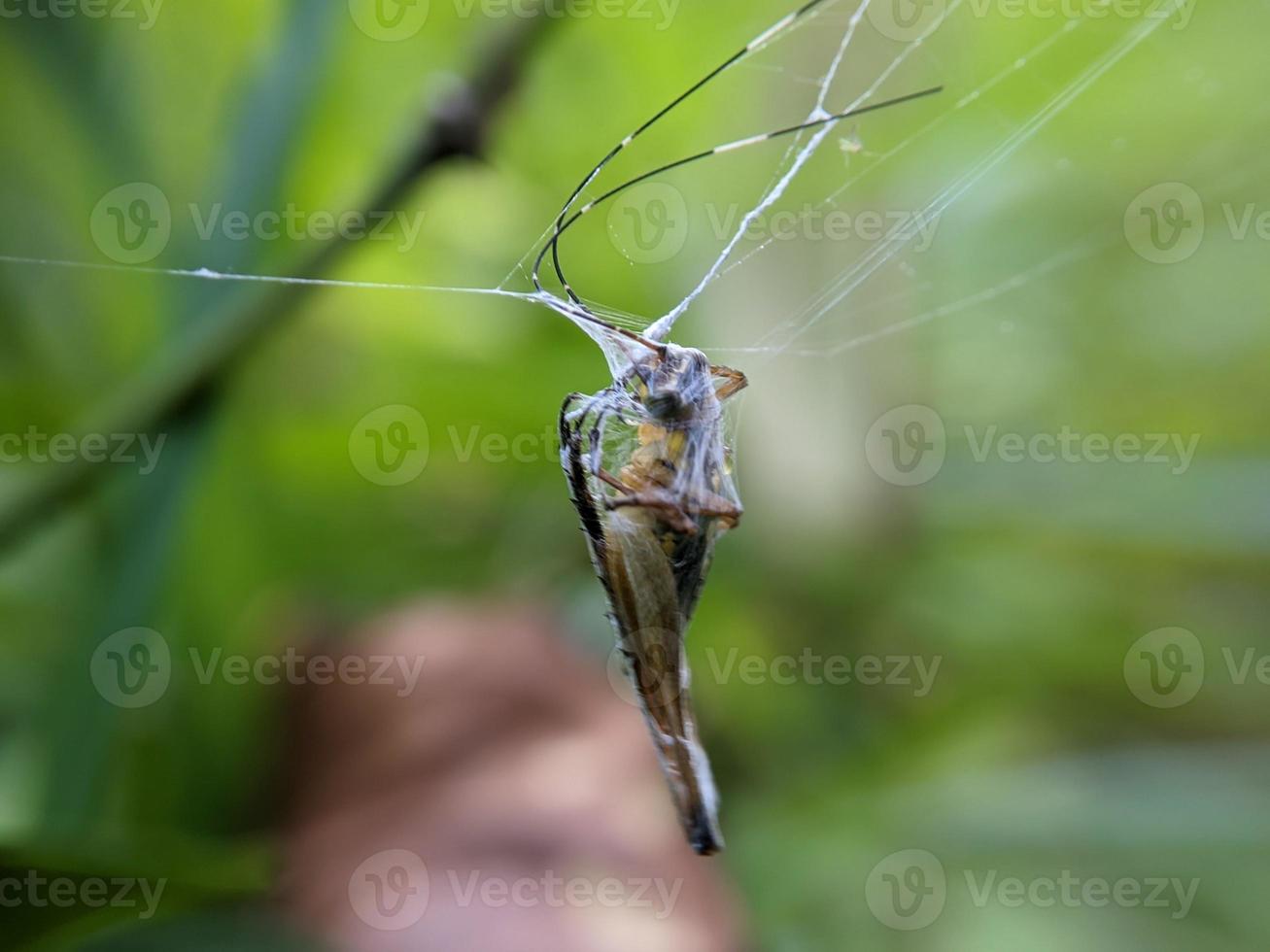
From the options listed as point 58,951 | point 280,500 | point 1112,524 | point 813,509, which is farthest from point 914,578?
point 58,951

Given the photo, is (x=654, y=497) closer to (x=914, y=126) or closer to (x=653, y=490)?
(x=653, y=490)

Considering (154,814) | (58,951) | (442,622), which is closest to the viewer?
(58,951)

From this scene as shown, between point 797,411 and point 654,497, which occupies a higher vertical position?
point 797,411

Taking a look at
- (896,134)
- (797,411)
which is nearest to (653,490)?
(797,411)

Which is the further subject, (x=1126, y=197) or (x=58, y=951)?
(x=1126, y=197)

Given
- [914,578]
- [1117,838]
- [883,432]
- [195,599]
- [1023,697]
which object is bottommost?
[1117,838]

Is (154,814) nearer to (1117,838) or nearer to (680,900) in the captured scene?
(680,900)

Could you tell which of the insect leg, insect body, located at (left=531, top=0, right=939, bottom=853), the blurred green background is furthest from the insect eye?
the blurred green background
